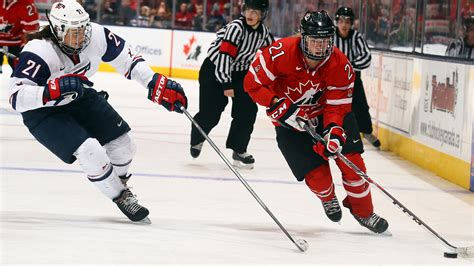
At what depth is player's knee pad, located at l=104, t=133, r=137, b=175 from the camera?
4.86 meters

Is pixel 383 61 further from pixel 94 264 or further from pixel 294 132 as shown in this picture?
pixel 94 264

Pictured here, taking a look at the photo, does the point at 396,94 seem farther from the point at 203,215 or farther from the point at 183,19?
the point at 183,19

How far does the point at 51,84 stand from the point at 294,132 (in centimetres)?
117

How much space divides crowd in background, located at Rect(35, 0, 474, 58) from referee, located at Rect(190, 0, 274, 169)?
1.37 m

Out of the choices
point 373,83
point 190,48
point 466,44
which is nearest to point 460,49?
point 466,44

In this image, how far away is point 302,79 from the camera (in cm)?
473

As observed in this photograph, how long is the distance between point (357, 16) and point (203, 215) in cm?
547

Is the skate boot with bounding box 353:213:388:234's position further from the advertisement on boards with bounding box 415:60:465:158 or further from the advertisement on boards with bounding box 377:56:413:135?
the advertisement on boards with bounding box 377:56:413:135

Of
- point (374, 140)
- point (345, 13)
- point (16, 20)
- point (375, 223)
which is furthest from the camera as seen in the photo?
point (16, 20)

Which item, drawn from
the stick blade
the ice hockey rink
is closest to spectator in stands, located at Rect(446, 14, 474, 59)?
the ice hockey rink

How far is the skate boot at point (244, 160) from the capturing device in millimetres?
7109

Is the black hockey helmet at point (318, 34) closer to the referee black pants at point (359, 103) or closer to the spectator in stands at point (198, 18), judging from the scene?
the referee black pants at point (359, 103)

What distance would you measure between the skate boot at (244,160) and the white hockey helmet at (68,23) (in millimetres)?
2671

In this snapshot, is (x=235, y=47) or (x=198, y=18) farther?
(x=198, y=18)
